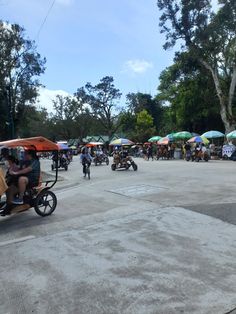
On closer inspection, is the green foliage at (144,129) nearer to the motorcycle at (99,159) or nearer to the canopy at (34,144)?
the motorcycle at (99,159)

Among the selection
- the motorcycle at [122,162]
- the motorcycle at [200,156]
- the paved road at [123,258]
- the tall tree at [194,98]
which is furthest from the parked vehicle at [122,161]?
the tall tree at [194,98]

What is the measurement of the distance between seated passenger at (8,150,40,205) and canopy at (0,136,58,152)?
0.20 m

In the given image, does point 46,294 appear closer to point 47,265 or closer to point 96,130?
point 47,265

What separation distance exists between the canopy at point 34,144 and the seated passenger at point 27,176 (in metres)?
0.20

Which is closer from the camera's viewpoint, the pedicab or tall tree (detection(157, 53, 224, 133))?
the pedicab

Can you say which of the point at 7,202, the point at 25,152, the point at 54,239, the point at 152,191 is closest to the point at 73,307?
the point at 54,239

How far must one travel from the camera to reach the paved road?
4.19 m

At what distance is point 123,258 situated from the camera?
5535mm

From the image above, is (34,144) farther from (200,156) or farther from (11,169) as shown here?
(200,156)

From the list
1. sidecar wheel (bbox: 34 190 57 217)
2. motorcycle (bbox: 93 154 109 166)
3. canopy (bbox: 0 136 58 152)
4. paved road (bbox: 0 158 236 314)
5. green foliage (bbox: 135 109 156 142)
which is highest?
green foliage (bbox: 135 109 156 142)

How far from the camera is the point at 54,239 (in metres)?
6.69

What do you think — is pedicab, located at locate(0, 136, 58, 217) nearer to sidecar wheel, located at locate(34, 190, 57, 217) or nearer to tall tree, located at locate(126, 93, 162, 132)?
sidecar wheel, located at locate(34, 190, 57, 217)

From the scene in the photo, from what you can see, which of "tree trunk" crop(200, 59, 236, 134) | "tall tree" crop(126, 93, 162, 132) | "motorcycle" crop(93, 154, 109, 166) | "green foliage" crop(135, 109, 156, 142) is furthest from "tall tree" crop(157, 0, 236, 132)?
"tall tree" crop(126, 93, 162, 132)

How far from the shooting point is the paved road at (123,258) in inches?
165
